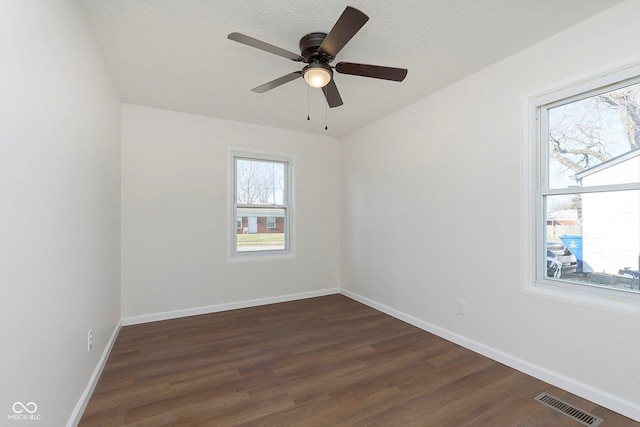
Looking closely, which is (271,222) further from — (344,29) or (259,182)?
(344,29)

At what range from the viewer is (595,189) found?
2.01 metres

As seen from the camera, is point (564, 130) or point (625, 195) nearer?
point (625, 195)

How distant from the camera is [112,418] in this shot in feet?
5.82

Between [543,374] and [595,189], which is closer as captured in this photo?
[595,189]

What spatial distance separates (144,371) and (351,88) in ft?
10.5

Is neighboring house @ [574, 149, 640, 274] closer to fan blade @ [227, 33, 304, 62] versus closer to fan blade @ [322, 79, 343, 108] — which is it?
fan blade @ [322, 79, 343, 108]

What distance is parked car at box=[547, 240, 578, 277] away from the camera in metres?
2.15

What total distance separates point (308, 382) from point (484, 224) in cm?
204

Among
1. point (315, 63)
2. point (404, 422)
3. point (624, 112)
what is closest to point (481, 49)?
point (624, 112)

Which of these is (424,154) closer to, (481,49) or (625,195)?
(481,49)

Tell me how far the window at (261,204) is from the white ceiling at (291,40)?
1137 millimetres

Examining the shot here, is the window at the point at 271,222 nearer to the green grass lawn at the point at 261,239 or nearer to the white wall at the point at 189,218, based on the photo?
the green grass lawn at the point at 261,239

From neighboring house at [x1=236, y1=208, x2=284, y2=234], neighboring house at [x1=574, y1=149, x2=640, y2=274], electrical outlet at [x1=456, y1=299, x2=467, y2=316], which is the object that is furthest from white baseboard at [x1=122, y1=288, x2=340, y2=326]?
neighboring house at [x1=574, y1=149, x2=640, y2=274]

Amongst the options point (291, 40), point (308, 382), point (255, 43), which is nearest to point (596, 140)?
point (291, 40)
